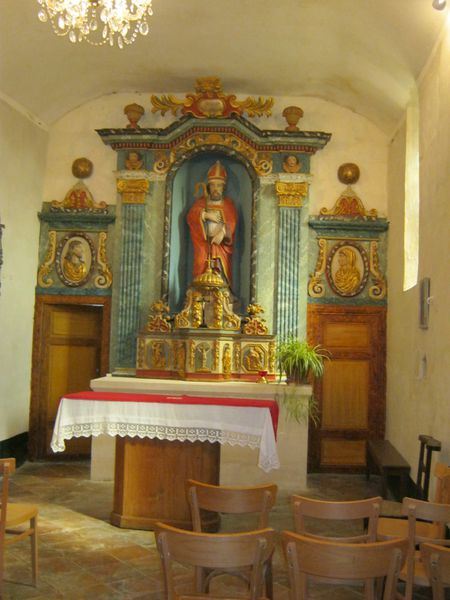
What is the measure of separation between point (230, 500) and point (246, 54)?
6120mm

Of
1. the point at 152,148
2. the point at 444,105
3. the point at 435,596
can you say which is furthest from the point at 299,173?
the point at 435,596

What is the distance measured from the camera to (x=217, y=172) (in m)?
9.43

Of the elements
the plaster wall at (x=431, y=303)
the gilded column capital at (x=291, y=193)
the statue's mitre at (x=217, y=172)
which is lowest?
the plaster wall at (x=431, y=303)

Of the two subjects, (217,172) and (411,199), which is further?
(217,172)

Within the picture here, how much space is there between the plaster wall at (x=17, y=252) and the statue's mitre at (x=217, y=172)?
227 centimetres

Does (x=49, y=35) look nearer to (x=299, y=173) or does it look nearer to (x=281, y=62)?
(x=281, y=62)

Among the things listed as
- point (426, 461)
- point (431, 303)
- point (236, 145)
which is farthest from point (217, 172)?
point (426, 461)

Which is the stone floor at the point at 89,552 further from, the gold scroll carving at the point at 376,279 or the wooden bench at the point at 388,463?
the gold scroll carving at the point at 376,279

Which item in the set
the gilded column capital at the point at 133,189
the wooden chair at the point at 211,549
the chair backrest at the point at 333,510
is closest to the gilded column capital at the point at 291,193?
the gilded column capital at the point at 133,189

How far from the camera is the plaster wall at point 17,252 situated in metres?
8.58

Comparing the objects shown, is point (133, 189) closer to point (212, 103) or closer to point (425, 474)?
point (212, 103)

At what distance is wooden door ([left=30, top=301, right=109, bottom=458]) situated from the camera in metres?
9.46

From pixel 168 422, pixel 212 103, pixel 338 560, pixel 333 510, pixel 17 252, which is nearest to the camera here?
pixel 338 560

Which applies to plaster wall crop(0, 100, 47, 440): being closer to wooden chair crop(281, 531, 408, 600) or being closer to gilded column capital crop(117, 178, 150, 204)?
gilded column capital crop(117, 178, 150, 204)
